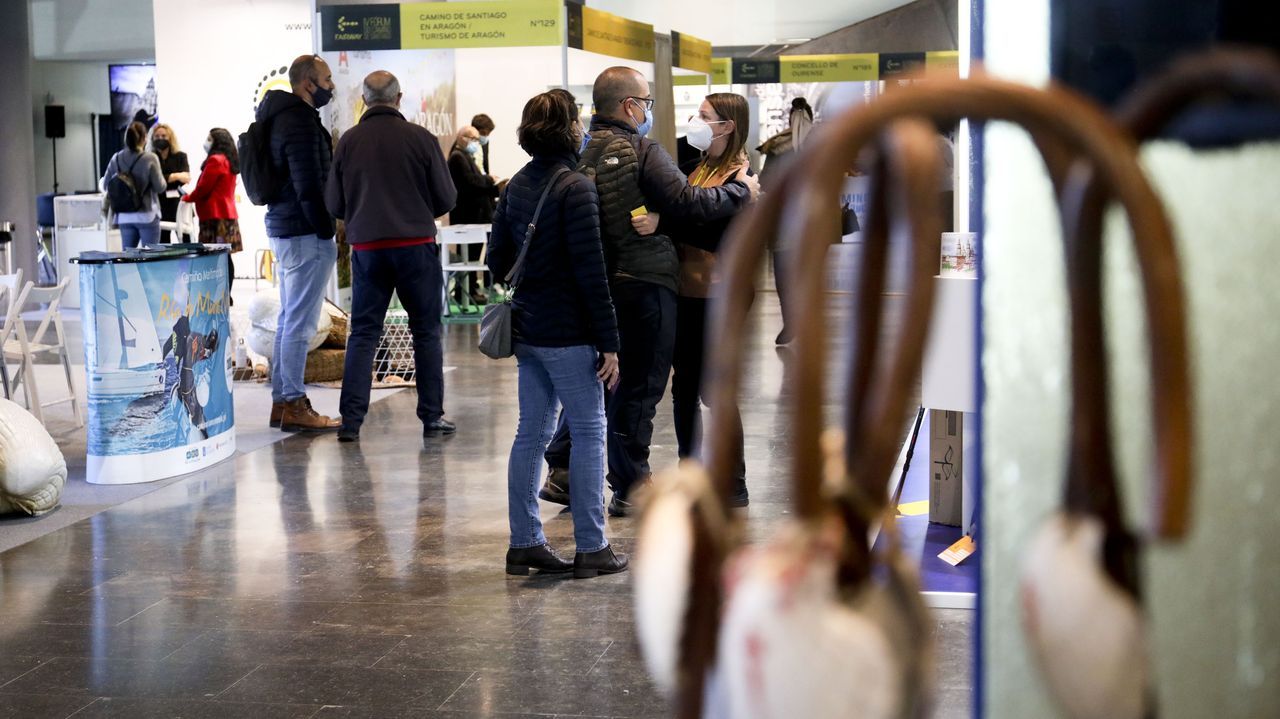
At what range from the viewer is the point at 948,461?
15.3 feet

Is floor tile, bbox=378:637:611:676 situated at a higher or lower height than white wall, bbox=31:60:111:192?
lower

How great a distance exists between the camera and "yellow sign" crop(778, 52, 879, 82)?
16.8 meters

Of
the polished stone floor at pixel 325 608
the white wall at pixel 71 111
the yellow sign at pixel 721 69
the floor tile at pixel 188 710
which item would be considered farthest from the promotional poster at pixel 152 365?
the white wall at pixel 71 111

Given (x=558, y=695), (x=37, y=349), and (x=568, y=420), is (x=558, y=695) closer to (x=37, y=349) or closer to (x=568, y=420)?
(x=568, y=420)

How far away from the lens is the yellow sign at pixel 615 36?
28.5ft

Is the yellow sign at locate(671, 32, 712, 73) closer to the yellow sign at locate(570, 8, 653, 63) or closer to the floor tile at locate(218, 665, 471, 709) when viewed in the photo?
the yellow sign at locate(570, 8, 653, 63)

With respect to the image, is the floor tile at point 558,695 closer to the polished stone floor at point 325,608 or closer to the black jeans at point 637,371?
the polished stone floor at point 325,608

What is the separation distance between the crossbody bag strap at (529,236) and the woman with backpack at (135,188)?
8556 millimetres

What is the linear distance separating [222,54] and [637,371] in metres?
12.4

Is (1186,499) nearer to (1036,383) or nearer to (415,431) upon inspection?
(1036,383)

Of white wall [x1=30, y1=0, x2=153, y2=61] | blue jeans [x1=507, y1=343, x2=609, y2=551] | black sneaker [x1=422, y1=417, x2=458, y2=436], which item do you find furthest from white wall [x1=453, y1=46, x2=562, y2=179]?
white wall [x1=30, y1=0, x2=153, y2=61]

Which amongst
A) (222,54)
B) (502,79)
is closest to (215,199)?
(502,79)

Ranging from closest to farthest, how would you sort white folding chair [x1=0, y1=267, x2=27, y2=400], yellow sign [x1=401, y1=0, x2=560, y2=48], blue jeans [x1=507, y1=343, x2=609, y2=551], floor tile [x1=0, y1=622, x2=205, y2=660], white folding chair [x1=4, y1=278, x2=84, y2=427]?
floor tile [x1=0, y1=622, x2=205, y2=660] → blue jeans [x1=507, y1=343, x2=609, y2=551] → white folding chair [x1=0, y1=267, x2=27, y2=400] → white folding chair [x1=4, y1=278, x2=84, y2=427] → yellow sign [x1=401, y1=0, x2=560, y2=48]

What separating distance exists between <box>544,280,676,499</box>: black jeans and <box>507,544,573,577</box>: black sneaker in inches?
24.2
